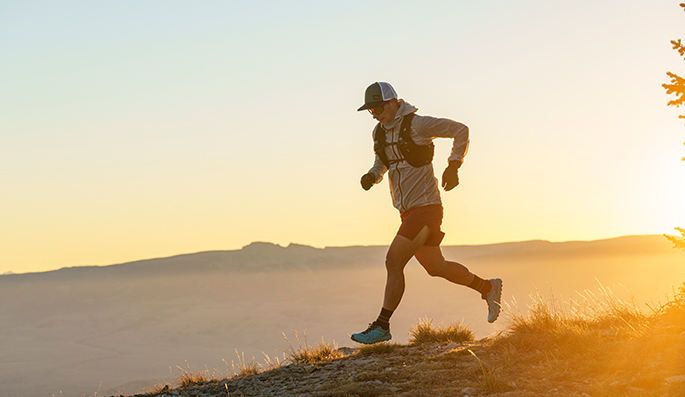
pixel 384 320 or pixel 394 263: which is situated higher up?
pixel 394 263

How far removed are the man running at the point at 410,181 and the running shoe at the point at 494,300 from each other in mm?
453

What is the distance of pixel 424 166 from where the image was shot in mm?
5312

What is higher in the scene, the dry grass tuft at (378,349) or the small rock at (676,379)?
the small rock at (676,379)

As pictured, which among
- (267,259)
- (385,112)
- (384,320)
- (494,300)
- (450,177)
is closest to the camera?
(450,177)

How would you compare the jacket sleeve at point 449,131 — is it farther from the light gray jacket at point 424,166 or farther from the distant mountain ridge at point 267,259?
the distant mountain ridge at point 267,259

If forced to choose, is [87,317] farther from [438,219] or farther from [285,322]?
[438,219]

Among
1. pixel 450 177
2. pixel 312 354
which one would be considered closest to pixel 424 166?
pixel 450 177

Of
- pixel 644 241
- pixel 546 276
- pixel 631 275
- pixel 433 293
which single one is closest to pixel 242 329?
pixel 433 293

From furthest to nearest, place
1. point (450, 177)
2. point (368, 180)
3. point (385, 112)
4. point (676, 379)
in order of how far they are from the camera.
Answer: point (368, 180) → point (385, 112) → point (450, 177) → point (676, 379)

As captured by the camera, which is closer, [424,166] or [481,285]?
[424,166]

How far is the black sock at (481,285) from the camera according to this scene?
18.6 ft

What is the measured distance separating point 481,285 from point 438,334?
660 mm

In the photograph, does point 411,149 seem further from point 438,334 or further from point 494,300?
point 438,334

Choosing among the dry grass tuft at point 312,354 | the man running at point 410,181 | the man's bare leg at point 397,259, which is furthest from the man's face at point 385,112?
the dry grass tuft at point 312,354
